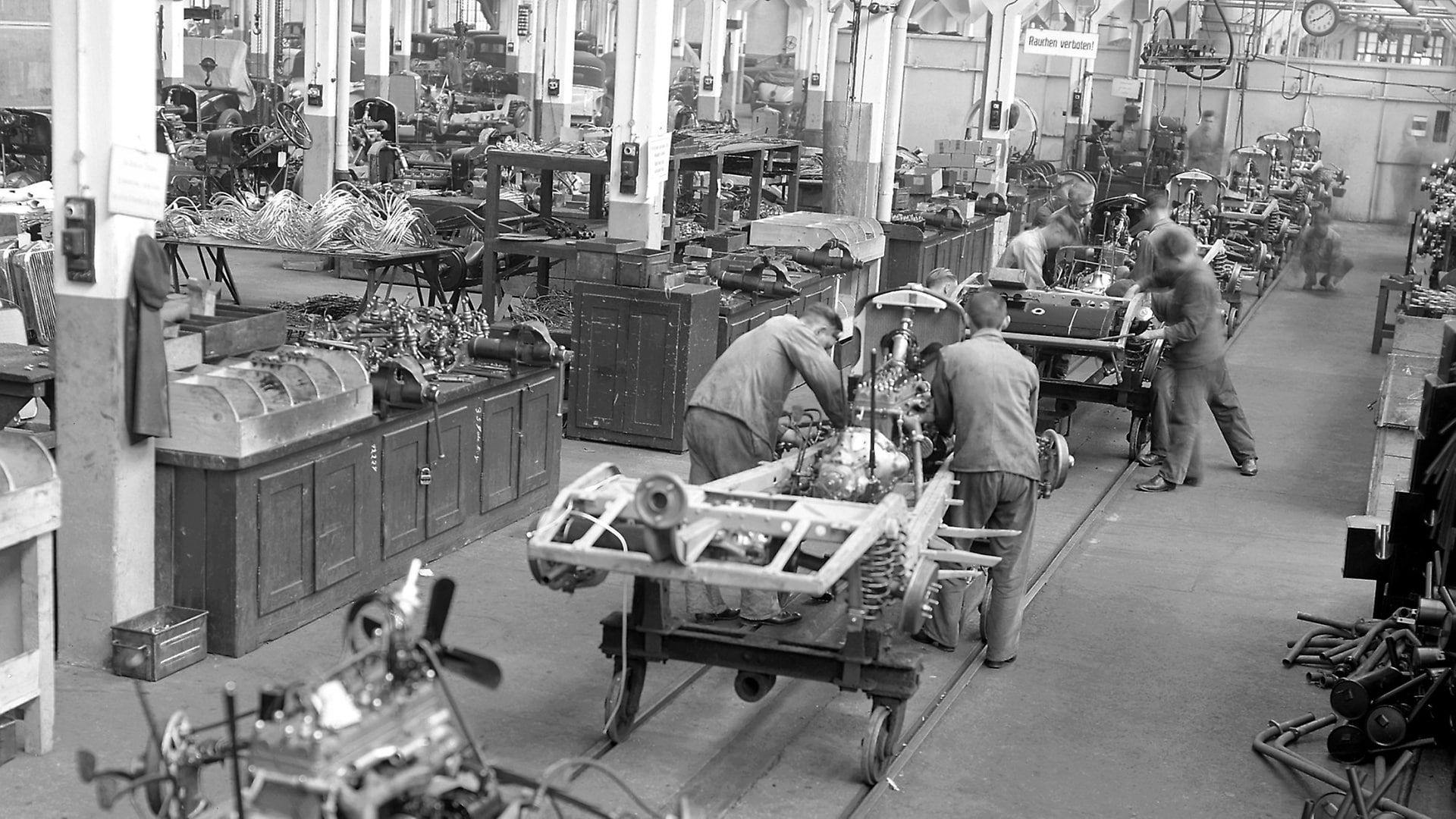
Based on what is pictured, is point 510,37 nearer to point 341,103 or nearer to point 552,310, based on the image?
point 341,103

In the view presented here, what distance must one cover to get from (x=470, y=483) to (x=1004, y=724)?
9.72 feet

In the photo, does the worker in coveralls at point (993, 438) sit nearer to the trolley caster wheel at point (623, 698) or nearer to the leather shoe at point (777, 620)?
the leather shoe at point (777, 620)

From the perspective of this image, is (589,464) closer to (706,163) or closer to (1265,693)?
(1265,693)

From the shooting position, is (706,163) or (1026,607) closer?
(1026,607)

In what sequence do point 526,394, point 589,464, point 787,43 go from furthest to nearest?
point 787,43
point 589,464
point 526,394

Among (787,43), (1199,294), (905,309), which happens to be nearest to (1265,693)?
(905,309)

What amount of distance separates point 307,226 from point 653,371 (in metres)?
2.95

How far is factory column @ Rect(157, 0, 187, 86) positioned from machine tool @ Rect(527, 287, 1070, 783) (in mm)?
16950

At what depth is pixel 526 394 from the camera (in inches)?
316

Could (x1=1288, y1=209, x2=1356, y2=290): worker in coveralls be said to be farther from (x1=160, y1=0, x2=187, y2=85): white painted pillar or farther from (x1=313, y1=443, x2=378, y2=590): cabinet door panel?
(x1=313, y1=443, x2=378, y2=590): cabinet door panel

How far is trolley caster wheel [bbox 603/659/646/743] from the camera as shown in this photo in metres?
5.43

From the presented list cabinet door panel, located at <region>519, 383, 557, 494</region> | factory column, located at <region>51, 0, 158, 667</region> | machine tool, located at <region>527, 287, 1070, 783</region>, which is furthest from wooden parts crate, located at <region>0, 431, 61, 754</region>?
cabinet door panel, located at <region>519, 383, 557, 494</region>

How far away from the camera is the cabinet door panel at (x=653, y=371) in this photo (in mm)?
9594

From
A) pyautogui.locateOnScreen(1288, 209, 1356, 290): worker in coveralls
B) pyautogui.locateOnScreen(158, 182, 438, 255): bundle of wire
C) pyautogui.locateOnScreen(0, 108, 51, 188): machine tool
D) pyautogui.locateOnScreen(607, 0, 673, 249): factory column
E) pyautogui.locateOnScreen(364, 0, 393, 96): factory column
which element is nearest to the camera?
pyautogui.locateOnScreen(607, 0, 673, 249): factory column
